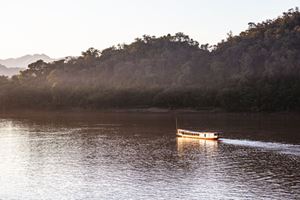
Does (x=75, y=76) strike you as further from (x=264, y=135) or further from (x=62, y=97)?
(x=264, y=135)

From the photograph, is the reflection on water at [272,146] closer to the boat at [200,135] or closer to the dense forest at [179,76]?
the boat at [200,135]

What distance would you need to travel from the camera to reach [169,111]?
4646 inches

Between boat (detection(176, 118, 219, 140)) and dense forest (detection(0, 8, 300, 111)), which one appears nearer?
boat (detection(176, 118, 219, 140))

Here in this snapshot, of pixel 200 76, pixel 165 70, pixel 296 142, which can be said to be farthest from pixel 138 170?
pixel 165 70

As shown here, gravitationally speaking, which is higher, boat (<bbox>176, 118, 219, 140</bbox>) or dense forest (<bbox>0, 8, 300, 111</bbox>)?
dense forest (<bbox>0, 8, 300, 111</bbox>)

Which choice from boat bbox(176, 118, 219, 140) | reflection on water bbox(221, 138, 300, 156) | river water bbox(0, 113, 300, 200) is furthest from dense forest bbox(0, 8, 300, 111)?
reflection on water bbox(221, 138, 300, 156)

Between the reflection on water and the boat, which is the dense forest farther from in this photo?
the reflection on water

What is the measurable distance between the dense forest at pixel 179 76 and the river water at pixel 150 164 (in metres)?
31.1

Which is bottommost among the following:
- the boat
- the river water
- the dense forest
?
the river water

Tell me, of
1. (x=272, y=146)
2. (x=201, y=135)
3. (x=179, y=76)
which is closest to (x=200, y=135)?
(x=201, y=135)

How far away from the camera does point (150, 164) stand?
46.6 metres

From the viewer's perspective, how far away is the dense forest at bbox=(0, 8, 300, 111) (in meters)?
108

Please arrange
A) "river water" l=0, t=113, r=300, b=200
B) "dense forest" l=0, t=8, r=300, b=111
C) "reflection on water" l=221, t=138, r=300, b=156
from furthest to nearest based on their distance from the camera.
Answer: "dense forest" l=0, t=8, r=300, b=111 < "reflection on water" l=221, t=138, r=300, b=156 < "river water" l=0, t=113, r=300, b=200

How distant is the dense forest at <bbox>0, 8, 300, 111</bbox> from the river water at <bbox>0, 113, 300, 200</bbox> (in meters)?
31.1
